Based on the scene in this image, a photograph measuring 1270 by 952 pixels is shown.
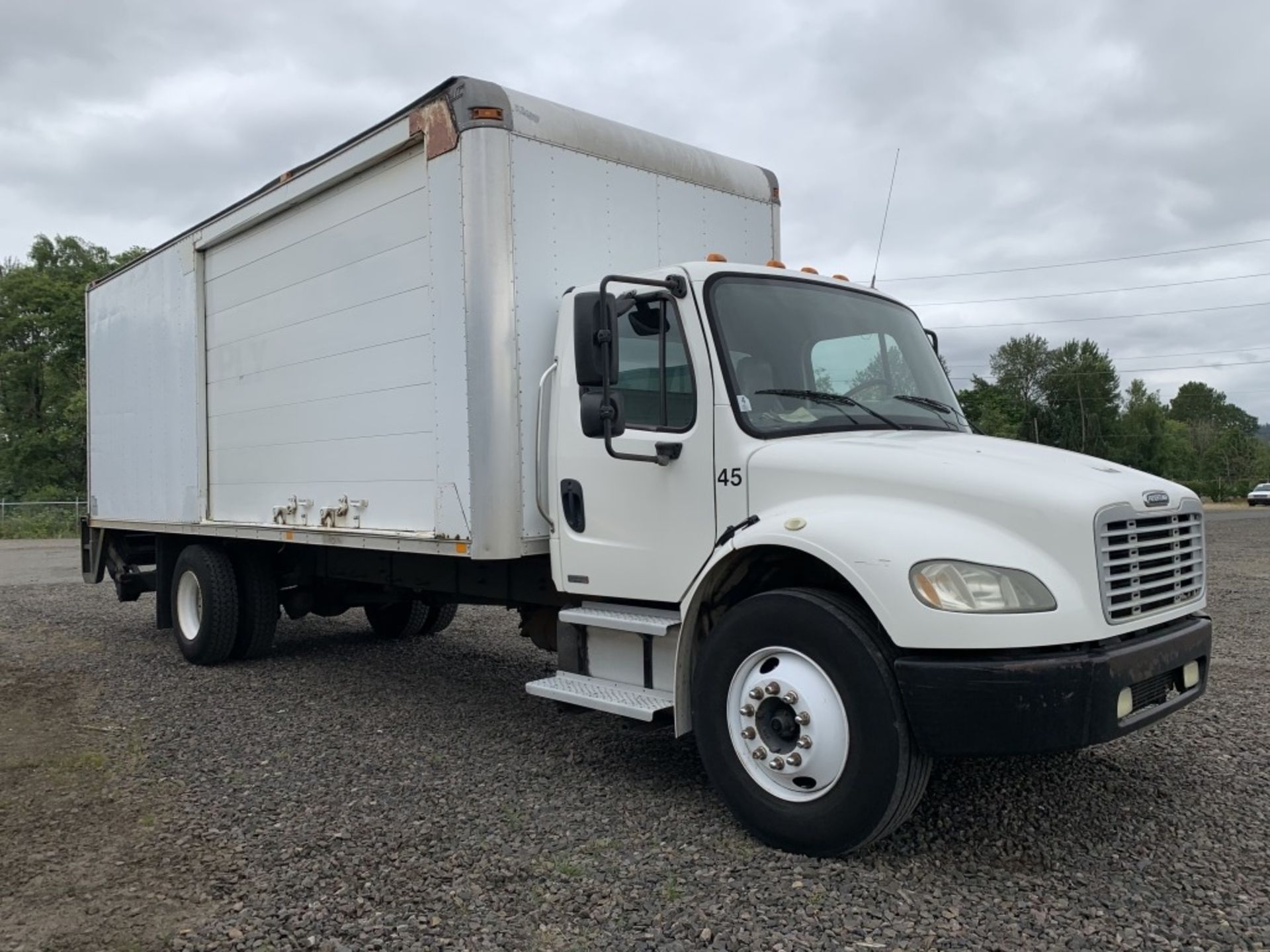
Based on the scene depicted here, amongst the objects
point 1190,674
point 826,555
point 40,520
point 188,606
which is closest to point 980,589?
point 826,555

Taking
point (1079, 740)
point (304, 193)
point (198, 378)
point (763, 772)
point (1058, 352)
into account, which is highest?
point (1058, 352)

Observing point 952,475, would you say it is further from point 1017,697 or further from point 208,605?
point 208,605

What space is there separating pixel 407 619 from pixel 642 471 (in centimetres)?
528

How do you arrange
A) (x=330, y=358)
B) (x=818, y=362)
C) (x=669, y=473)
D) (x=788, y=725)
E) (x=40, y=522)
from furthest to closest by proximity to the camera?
(x=40, y=522) → (x=330, y=358) → (x=818, y=362) → (x=669, y=473) → (x=788, y=725)

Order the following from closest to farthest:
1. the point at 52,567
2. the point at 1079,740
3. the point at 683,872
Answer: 1. the point at 1079,740
2. the point at 683,872
3. the point at 52,567

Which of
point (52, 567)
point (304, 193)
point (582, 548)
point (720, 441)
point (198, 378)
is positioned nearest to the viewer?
point (720, 441)

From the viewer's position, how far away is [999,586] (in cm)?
340

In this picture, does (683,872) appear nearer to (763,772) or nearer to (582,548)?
(763,772)

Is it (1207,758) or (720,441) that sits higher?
(720,441)

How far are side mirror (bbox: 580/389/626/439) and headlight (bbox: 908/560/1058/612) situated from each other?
5.13 feet

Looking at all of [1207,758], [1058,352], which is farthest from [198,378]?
[1058,352]

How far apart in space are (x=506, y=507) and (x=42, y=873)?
2434 mm

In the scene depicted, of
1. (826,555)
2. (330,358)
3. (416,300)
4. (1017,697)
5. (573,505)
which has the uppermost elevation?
(416,300)

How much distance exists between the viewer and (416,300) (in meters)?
5.50
